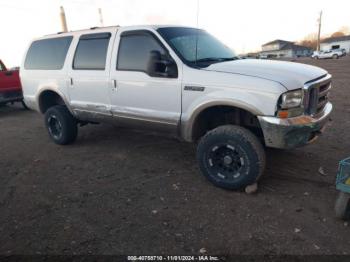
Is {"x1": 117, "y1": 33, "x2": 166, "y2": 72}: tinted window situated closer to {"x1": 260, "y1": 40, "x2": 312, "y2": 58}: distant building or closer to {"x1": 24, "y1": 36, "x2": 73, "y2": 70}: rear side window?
{"x1": 24, "y1": 36, "x2": 73, "y2": 70}: rear side window

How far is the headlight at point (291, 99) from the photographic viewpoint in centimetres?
321

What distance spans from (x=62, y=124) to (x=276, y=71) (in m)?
3.93

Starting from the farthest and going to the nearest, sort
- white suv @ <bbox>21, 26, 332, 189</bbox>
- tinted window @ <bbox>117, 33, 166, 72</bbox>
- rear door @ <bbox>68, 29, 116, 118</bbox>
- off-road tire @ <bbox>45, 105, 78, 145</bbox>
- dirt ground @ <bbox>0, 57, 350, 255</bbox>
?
off-road tire @ <bbox>45, 105, 78, 145</bbox>
rear door @ <bbox>68, 29, 116, 118</bbox>
tinted window @ <bbox>117, 33, 166, 72</bbox>
white suv @ <bbox>21, 26, 332, 189</bbox>
dirt ground @ <bbox>0, 57, 350, 255</bbox>

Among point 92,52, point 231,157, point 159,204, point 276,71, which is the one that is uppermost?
point 92,52

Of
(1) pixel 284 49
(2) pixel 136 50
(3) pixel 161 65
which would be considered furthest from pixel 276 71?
(1) pixel 284 49

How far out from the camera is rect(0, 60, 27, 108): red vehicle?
9500mm

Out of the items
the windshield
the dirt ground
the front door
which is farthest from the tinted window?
the dirt ground

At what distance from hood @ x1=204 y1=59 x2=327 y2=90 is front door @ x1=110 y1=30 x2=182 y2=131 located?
64 centimetres

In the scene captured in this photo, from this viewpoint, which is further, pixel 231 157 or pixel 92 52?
pixel 92 52

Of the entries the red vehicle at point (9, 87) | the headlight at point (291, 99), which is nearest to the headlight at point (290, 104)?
the headlight at point (291, 99)

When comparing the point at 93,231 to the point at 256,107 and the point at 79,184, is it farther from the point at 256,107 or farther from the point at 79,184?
the point at 256,107

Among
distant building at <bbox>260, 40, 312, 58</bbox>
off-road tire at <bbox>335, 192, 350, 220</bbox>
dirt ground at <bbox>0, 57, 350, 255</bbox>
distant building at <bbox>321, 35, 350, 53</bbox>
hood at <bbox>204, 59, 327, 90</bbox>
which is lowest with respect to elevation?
distant building at <bbox>260, 40, 312, 58</bbox>

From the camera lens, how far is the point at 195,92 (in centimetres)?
379

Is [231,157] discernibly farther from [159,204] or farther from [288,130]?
[159,204]
